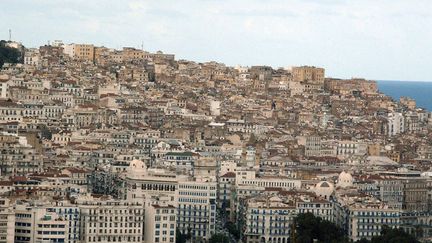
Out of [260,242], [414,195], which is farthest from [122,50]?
[260,242]

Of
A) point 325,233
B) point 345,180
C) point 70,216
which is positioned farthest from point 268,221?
point 70,216

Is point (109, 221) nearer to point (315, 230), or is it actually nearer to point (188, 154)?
point (315, 230)

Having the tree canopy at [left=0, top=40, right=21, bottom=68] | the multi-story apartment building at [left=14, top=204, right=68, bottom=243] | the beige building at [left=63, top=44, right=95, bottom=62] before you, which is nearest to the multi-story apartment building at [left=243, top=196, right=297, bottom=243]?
the multi-story apartment building at [left=14, top=204, right=68, bottom=243]

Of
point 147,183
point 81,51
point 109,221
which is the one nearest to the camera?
point 109,221

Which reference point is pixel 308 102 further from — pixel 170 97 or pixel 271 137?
pixel 271 137

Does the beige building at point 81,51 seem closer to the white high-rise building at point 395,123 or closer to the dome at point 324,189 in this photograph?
the white high-rise building at point 395,123

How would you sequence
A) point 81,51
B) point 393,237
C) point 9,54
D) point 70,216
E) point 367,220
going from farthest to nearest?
point 81,51 → point 9,54 → point 367,220 → point 393,237 → point 70,216
